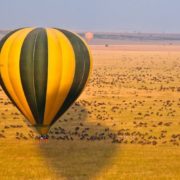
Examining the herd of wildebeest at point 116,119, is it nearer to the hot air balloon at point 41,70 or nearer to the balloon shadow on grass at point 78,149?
the balloon shadow on grass at point 78,149

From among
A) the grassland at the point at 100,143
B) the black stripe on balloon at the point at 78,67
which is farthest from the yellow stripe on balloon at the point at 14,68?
the grassland at the point at 100,143

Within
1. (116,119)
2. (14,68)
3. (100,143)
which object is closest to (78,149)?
(100,143)

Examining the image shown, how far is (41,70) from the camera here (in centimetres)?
1970

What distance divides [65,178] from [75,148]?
5.09 metres

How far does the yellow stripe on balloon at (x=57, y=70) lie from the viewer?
19.9 m

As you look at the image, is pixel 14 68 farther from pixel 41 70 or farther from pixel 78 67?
pixel 78 67

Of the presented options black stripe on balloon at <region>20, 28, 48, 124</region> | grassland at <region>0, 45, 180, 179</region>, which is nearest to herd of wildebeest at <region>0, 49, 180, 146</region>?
grassland at <region>0, 45, 180, 179</region>

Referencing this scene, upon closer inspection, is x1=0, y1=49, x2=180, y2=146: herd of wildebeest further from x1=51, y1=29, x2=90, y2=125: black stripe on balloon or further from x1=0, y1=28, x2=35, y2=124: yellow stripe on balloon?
x1=0, y1=28, x2=35, y2=124: yellow stripe on balloon

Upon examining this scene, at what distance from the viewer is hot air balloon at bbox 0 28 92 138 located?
781 inches

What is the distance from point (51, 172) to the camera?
72.6 feet

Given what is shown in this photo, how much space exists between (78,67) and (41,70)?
1.64 m

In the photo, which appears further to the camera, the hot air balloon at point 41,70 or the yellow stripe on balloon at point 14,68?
the yellow stripe on balloon at point 14,68

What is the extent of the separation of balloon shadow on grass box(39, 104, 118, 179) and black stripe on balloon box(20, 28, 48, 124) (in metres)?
3.64

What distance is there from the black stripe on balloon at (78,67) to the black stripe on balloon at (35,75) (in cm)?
101
